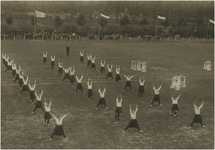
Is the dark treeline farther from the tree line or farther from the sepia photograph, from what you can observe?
the sepia photograph

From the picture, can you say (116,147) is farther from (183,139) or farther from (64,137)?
(183,139)

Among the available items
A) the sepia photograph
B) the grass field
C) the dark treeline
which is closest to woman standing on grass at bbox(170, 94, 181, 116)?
the sepia photograph

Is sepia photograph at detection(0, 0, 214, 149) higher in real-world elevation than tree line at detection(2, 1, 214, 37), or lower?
lower

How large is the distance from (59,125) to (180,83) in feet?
46.5

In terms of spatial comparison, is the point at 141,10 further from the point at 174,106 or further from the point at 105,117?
the point at 105,117

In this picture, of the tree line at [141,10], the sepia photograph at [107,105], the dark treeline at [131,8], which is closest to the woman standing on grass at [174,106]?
the sepia photograph at [107,105]

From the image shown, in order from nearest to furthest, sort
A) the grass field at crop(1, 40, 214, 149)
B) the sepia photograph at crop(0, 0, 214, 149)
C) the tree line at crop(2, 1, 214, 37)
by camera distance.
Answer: the grass field at crop(1, 40, 214, 149) < the sepia photograph at crop(0, 0, 214, 149) < the tree line at crop(2, 1, 214, 37)

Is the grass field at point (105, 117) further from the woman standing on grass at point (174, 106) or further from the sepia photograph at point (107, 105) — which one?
the woman standing on grass at point (174, 106)

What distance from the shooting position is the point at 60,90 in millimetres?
22031

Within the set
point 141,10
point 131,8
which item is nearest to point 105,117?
point 141,10

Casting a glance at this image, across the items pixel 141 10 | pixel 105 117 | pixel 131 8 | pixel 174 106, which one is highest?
pixel 131 8

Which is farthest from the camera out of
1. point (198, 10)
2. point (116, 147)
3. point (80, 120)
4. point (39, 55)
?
point (198, 10)

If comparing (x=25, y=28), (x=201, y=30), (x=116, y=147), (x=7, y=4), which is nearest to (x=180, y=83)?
(x=116, y=147)

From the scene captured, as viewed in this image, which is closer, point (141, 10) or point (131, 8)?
point (141, 10)
